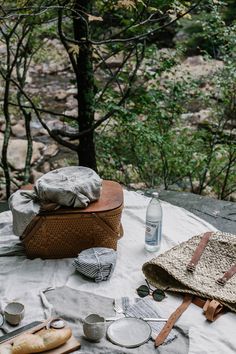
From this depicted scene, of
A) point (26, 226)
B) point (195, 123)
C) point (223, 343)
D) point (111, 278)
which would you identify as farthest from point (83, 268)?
point (195, 123)

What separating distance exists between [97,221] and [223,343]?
909 mm

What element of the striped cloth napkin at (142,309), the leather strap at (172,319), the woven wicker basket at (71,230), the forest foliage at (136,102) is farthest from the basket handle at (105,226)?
the forest foliage at (136,102)

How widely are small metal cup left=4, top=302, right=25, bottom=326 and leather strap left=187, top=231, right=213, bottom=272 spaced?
33.3 inches

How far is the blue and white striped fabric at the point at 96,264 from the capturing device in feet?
7.77

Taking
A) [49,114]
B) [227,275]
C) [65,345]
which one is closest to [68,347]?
[65,345]

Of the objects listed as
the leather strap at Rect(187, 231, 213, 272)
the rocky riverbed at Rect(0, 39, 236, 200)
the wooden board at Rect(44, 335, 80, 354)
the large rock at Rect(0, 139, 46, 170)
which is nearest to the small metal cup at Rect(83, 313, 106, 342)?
the wooden board at Rect(44, 335, 80, 354)

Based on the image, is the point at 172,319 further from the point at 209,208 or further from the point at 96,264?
the point at 209,208

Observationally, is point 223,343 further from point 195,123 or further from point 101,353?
point 195,123

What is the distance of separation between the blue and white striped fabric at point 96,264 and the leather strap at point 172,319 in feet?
1.35

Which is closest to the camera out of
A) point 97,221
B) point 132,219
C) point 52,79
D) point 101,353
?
point 101,353

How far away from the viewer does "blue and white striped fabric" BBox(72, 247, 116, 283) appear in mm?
2367

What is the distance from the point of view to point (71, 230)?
255 centimetres

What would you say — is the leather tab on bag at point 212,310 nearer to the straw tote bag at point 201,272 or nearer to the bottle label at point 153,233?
the straw tote bag at point 201,272

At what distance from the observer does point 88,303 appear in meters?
2.19
